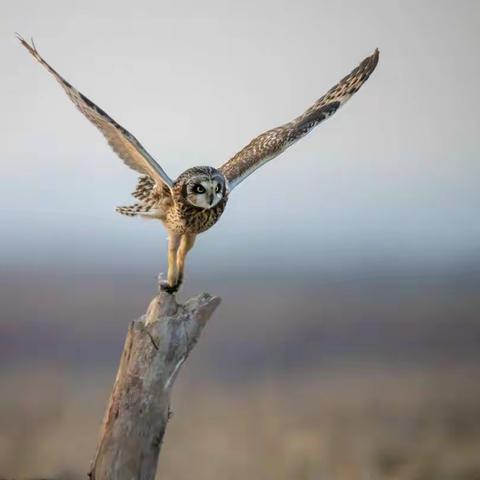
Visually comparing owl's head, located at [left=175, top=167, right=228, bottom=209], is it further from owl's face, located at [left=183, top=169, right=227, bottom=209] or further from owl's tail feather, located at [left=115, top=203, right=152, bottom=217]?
owl's tail feather, located at [left=115, top=203, right=152, bottom=217]

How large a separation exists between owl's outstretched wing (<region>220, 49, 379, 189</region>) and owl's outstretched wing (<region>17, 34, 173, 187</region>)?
0.24 metres

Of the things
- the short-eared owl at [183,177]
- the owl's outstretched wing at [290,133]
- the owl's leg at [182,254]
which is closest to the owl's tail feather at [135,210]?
the short-eared owl at [183,177]

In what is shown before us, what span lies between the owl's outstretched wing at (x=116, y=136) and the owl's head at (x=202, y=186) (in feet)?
0.25

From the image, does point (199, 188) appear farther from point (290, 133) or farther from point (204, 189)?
point (290, 133)

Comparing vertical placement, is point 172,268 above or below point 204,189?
below

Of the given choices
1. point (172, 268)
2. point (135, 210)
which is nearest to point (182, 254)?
point (172, 268)

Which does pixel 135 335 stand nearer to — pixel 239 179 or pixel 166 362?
pixel 166 362

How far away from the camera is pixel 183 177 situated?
1.63 metres

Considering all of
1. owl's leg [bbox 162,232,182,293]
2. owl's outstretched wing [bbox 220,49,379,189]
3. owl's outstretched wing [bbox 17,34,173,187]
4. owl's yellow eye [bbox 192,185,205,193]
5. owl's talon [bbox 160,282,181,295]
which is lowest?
owl's talon [bbox 160,282,181,295]

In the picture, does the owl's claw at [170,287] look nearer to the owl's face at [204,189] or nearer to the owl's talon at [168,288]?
the owl's talon at [168,288]

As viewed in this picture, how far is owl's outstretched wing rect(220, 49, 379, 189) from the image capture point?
1889 mm

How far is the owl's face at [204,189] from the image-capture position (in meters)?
1.60

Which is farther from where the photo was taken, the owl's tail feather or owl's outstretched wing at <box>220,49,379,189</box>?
owl's outstretched wing at <box>220,49,379,189</box>

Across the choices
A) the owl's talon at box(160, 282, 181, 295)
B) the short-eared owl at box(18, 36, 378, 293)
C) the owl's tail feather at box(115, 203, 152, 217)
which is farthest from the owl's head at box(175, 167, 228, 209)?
the owl's talon at box(160, 282, 181, 295)
